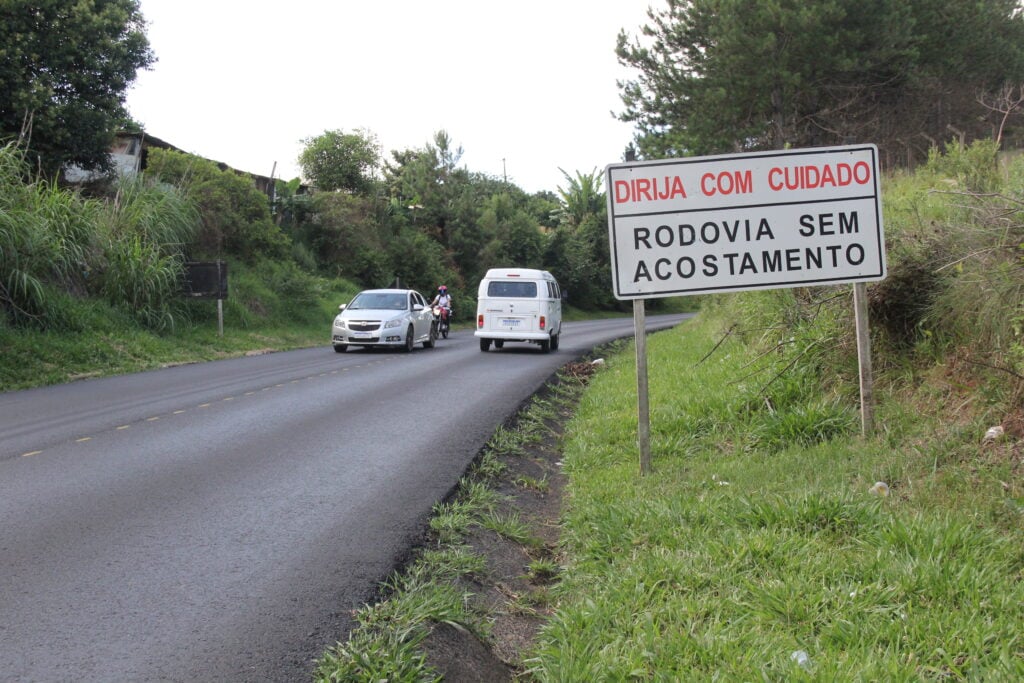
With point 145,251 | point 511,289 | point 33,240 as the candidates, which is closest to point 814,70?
point 511,289

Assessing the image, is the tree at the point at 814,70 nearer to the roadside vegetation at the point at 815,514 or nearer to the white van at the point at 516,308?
the white van at the point at 516,308

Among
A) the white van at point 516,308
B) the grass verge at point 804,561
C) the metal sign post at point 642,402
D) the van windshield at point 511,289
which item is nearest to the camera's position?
the grass verge at point 804,561

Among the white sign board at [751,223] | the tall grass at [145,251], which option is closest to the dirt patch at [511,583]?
the white sign board at [751,223]

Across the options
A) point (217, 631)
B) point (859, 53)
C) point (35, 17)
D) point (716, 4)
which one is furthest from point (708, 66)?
point (217, 631)

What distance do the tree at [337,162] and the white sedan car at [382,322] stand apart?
23729 mm

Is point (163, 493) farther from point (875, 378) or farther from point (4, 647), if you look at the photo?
point (875, 378)

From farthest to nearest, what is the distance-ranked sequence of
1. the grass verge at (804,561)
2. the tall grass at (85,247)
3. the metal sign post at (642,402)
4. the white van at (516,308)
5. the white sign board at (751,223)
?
the white van at (516,308) → the tall grass at (85,247) → the white sign board at (751,223) → the metal sign post at (642,402) → the grass verge at (804,561)

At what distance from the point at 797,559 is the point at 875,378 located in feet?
14.5

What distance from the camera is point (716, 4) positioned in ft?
83.1

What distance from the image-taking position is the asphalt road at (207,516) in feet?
13.5

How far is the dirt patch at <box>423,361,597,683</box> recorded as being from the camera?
422 centimetres

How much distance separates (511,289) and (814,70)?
34.6ft

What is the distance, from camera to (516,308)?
2245 cm

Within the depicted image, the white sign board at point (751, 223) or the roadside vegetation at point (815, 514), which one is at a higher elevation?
the white sign board at point (751, 223)
